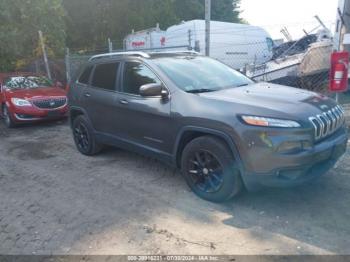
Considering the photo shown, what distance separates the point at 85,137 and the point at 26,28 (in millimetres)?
10908

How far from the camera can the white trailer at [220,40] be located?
55.2 feet

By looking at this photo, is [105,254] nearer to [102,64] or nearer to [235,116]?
[235,116]

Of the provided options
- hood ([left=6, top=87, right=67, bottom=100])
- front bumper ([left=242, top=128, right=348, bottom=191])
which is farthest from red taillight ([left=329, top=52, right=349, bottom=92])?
hood ([left=6, top=87, right=67, bottom=100])

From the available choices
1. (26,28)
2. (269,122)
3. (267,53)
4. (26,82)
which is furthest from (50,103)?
(267,53)

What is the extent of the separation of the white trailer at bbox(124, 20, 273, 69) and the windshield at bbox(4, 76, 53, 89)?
748 centimetres

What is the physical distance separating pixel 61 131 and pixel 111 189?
428 centimetres

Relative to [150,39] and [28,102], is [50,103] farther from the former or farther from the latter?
[150,39]

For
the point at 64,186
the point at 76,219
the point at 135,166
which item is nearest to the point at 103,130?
the point at 135,166

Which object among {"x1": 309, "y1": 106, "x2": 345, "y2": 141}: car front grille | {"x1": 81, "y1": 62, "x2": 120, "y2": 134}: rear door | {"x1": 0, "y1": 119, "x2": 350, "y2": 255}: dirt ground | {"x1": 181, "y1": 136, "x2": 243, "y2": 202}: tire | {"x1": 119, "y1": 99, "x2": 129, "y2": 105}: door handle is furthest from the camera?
{"x1": 81, "y1": 62, "x2": 120, "y2": 134}: rear door

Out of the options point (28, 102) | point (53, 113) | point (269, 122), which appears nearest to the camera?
point (269, 122)

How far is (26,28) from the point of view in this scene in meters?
15.1

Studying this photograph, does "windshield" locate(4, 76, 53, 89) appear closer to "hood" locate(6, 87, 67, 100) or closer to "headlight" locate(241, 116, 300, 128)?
"hood" locate(6, 87, 67, 100)

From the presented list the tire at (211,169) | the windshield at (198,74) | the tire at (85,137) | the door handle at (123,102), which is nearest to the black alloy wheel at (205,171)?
the tire at (211,169)

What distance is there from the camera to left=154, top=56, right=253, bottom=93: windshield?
4.47 m
